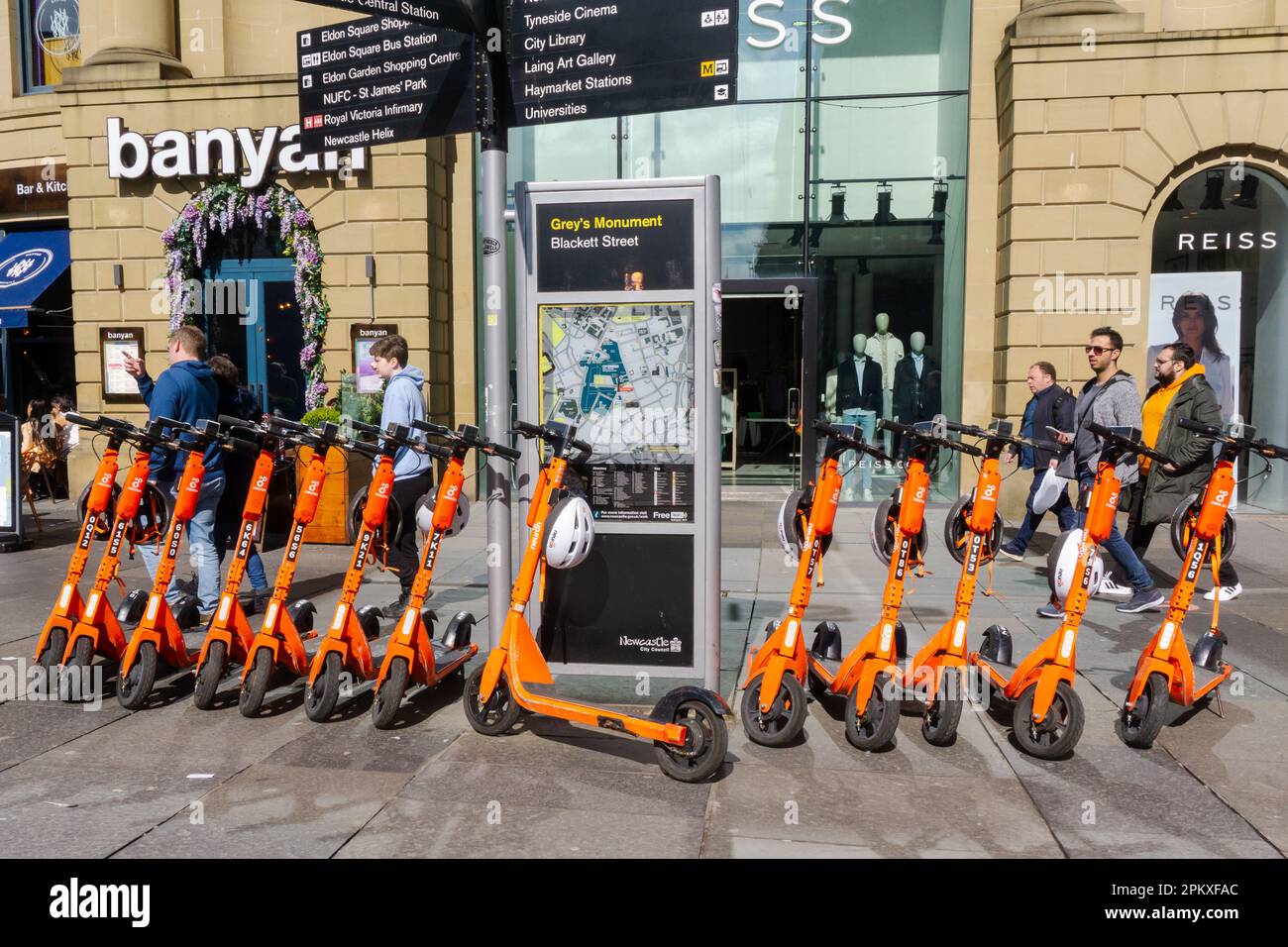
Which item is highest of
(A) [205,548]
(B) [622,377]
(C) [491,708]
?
(B) [622,377]

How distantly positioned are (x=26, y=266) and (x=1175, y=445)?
14925 mm

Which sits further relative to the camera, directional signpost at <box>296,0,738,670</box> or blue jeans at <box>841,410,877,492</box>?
blue jeans at <box>841,410,877,492</box>

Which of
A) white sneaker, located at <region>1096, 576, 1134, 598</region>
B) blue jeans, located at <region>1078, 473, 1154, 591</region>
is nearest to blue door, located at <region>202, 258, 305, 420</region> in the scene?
white sneaker, located at <region>1096, 576, 1134, 598</region>

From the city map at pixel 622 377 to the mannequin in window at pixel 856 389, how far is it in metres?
8.85

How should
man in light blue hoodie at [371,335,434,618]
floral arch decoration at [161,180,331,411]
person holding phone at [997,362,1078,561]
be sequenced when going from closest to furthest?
man in light blue hoodie at [371,335,434,618] → person holding phone at [997,362,1078,561] → floral arch decoration at [161,180,331,411]

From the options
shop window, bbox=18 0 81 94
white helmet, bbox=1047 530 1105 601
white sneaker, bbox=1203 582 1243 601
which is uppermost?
shop window, bbox=18 0 81 94

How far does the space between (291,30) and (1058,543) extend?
12837 mm

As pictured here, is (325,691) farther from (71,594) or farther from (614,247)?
(614,247)

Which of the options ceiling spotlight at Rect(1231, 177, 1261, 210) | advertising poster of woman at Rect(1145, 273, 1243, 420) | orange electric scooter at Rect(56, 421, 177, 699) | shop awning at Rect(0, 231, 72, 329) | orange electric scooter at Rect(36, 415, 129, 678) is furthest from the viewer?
shop awning at Rect(0, 231, 72, 329)

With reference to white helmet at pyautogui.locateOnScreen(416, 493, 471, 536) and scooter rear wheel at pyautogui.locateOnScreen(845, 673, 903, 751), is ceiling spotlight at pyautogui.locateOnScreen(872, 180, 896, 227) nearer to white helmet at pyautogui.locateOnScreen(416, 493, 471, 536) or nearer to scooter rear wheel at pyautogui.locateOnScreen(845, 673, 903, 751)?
white helmet at pyautogui.locateOnScreen(416, 493, 471, 536)

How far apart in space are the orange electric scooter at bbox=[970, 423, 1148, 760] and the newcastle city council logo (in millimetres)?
14950

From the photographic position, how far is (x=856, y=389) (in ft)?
45.1

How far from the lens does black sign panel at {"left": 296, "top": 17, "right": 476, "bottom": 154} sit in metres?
5.04

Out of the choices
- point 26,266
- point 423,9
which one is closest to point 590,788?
point 423,9
